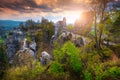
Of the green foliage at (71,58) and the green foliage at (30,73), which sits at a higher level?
the green foliage at (71,58)

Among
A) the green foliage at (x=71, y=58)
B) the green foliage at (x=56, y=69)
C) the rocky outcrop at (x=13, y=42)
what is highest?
the green foliage at (x=71, y=58)

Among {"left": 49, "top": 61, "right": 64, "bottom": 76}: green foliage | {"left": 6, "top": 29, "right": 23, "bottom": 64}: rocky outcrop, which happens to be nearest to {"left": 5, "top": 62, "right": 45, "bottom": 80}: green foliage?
{"left": 49, "top": 61, "right": 64, "bottom": 76}: green foliage

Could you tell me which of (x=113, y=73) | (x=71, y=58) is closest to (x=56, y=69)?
(x=71, y=58)

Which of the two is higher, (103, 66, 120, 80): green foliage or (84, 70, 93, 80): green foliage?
(103, 66, 120, 80): green foliage

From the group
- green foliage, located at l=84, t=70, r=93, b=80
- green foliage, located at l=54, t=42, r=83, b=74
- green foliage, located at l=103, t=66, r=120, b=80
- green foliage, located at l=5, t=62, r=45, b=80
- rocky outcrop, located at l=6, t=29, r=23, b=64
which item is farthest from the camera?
rocky outcrop, located at l=6, t=29, r=23, b=64

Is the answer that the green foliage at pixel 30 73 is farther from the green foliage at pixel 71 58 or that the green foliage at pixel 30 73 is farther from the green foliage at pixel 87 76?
the green foliage at pixel 87 76

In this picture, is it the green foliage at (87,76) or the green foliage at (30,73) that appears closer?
the green foliage at (87,76)

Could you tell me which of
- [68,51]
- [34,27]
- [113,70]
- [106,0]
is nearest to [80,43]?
[106,0]

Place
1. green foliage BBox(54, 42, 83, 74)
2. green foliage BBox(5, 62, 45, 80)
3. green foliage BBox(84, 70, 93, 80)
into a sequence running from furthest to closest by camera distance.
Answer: green foliage BBox(5, 62, 45, 80), green foliage BBox(54, 42, 83, 74), green foliage BBox(84, 70, 93, 80)

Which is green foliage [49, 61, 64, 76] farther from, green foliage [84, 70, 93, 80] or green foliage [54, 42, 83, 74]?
green foliage [84, 70, 93, 80]

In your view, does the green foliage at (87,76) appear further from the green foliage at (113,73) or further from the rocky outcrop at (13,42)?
the rocky outcrop at (13,42)

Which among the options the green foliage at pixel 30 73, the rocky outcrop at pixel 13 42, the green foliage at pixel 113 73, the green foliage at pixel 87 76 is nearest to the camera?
the green foliage at pixel 113 73

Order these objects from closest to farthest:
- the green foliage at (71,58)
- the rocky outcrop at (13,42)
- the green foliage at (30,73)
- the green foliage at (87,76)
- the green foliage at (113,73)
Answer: the green foliage at (113,73) → the green foliage at (87,76) → the green foliage at (71,58) → the green foliage at (30,73) → the rocky outcrop at (13,42)

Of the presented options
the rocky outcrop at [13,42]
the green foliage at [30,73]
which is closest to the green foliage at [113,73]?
the green foliage at [30,73]
